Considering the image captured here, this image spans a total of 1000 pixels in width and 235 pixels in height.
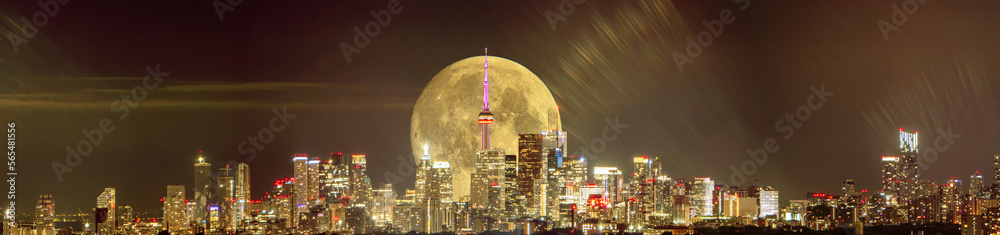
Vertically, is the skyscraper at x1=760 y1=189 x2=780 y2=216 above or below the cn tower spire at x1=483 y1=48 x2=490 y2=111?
below

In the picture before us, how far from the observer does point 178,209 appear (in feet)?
109

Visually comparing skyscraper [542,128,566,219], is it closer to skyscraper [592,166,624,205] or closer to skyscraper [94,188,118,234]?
skyscraper [592,166,624,205]

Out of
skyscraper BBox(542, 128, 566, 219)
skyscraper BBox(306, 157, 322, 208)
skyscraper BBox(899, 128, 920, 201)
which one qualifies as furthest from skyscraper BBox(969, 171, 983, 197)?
skyscraper BBox(306, 157, 322, 208)

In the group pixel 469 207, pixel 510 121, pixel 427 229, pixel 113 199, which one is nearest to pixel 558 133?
pixel 510 121

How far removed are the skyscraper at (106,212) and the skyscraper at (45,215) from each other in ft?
3.60

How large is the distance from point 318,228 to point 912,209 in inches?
930

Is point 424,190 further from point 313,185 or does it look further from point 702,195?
point 702,195

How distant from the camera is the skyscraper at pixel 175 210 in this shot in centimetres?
2936

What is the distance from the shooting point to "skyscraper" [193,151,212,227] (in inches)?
1087

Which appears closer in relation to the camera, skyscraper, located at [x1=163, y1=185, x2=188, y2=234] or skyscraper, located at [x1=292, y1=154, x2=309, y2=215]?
skyscraper, located at [x1=163, y1=185, x2=188, y2=234]

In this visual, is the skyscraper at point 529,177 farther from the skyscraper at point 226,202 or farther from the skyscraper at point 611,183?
the skyscraper at point 226,202

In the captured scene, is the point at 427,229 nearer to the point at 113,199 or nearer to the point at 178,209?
the point at 178,209

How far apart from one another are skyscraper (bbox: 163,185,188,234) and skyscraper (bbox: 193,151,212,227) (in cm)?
50

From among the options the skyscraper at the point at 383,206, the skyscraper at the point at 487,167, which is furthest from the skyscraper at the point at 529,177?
the skyscraper at the point at 383,206
